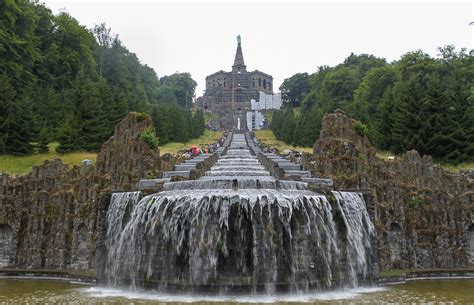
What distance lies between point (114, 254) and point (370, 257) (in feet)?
37.2

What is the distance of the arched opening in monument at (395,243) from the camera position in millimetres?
24500

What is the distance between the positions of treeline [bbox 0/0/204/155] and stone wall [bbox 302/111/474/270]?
→ 994 inches

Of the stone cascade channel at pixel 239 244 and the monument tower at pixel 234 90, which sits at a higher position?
the monument tower at pixel 234 90

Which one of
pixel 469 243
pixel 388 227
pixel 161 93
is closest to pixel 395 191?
pixel 388 227

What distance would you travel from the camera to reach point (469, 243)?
25719mm

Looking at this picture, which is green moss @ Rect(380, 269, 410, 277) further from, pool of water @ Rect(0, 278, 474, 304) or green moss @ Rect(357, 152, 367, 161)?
green moss @ Rect(357, 152, 367, 161)

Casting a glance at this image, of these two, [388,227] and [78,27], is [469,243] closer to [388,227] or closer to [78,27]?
[388,227]

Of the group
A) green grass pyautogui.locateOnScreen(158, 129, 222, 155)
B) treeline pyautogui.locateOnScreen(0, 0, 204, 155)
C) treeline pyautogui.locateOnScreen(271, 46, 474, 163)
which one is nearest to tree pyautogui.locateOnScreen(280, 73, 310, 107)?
treeline pyautogui.locateOnScreen(0, 0, 204, 155)

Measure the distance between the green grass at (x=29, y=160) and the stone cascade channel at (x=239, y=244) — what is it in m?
18.2

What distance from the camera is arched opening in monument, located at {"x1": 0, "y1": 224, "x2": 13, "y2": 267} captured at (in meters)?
25.8

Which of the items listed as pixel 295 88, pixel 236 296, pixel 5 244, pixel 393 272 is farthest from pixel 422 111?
pixel 295 88

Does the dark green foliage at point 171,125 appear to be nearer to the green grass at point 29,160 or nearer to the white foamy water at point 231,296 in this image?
the green grass at point 29,160

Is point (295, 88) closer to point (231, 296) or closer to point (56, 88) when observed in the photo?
point (56, 88)

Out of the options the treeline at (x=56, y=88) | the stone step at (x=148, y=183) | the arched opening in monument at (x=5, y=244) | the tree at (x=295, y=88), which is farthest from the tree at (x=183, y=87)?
the stone step at (x=148, y=183)
